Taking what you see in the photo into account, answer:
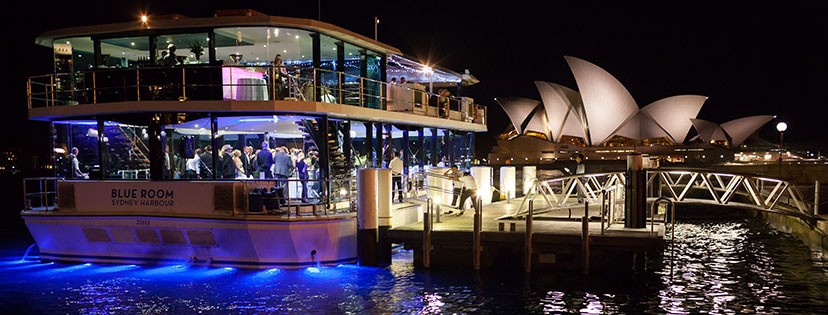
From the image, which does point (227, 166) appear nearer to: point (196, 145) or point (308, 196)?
point (308, 196)

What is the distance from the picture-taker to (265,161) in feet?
60.6

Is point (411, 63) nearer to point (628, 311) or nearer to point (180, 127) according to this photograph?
point (180, 127)

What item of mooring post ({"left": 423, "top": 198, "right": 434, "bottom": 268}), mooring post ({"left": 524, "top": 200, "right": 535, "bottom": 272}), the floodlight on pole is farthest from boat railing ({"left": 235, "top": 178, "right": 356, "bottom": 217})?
the floodlight on pole

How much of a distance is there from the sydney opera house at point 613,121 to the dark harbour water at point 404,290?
3857 cm

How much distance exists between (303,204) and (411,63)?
9862 millimetres

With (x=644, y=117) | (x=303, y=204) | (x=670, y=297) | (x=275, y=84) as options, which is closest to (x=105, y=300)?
(x=303, y=204)

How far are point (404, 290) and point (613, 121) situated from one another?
48.3 metres

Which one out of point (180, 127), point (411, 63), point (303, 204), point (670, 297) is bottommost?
point (670, 297)

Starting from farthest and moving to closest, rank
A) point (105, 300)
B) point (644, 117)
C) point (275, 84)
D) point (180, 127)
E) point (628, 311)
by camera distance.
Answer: point (644, 117) < point (180, 127) < point (275, 84) < point (105, 300) < point (628, 311)

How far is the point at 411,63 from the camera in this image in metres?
25.2

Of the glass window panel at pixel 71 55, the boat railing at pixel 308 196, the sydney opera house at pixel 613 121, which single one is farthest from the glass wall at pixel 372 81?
the sydney opera house at pixel 613 121

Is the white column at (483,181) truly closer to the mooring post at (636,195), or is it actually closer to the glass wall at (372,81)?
the glass wall at (372,81)

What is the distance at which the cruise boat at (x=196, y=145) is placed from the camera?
17.1 metres

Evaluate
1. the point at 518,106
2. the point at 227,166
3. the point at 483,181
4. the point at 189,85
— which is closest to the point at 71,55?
the point at 189,85
